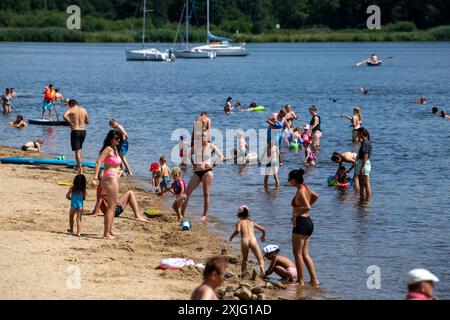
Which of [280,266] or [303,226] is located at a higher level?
[303,226]

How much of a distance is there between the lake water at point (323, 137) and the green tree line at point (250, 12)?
120 ft

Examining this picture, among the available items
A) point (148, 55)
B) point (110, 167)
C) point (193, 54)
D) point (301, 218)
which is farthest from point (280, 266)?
point (193, 54)

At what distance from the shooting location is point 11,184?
1975 centimetres

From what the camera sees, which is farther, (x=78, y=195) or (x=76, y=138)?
(x=76, y=138)

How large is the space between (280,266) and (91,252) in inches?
117

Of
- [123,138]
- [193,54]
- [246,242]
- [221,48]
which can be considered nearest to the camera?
[246,242]

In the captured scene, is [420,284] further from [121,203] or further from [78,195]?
[121,203]

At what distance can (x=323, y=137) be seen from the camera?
34.4 metres

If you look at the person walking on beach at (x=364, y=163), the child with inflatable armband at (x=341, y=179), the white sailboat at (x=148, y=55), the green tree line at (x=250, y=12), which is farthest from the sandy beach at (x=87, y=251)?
the green tree line at (x=250, y=12)

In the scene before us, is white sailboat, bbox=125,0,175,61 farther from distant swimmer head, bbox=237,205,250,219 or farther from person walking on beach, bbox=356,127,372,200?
distant swimmer head, bbox=237,205,250,219

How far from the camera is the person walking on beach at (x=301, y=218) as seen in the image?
521 inches

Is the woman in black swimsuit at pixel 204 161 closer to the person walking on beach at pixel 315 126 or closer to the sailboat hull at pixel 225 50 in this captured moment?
the person walking on beach at pixel 315 126

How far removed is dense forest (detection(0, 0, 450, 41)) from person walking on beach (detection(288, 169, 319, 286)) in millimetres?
111727

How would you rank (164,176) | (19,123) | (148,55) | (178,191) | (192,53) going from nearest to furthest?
(178,191), (164,176), (19,123), (148,55), (192,53)
